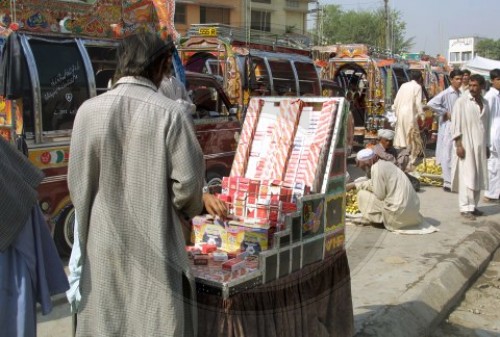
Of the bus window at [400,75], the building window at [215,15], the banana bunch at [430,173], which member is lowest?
the banana bunch at [430,173]

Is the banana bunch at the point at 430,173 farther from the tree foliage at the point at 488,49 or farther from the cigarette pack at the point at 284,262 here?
the tree foliage at the point at 488,49

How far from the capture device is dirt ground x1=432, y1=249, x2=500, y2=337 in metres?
3.91

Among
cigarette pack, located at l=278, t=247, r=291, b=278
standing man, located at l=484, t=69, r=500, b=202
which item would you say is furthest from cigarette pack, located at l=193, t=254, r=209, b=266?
standing man, located at l=484, t=69, r=500, b=202

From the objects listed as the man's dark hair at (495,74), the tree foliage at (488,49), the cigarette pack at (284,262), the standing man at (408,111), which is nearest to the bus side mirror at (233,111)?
the man's dark hair at (495,74)

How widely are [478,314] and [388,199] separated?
1.79m

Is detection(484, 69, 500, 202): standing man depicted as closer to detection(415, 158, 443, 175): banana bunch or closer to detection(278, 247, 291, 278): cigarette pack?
detection(415, 158, 443, 175): banana bunch

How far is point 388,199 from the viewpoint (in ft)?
19.1

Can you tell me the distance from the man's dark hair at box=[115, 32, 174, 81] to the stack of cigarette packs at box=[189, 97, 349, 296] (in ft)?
3.05

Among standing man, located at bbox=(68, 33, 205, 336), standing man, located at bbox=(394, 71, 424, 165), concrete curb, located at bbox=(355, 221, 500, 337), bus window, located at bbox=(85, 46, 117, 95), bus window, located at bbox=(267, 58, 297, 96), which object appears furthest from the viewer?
standing man, located at bbox=(394, 71, 424, 165)

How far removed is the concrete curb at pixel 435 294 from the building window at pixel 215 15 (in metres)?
6.58

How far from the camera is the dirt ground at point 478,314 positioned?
12.8 feet

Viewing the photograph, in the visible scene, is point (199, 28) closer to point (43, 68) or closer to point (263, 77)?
point (263, 77)

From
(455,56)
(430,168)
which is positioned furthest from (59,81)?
(455,56)

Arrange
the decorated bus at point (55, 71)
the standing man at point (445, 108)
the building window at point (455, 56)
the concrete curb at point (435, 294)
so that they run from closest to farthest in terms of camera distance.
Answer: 1. the concrete curb at point (435, 294)
2. the decorated bus at point (55, 71)
3. the standing man at point (445, 108)
4. the building window at point (455, 56)
